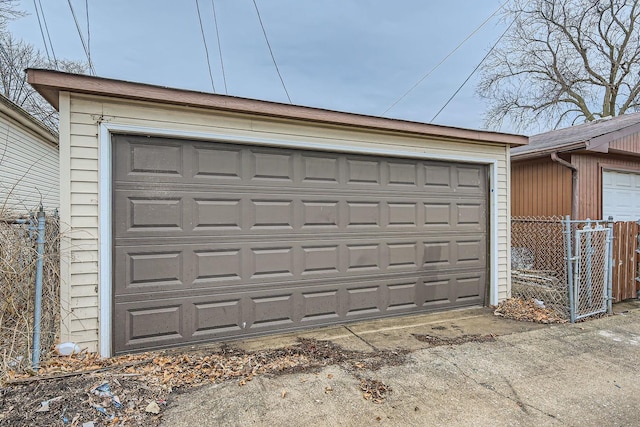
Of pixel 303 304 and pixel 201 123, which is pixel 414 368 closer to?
pixel 303 304

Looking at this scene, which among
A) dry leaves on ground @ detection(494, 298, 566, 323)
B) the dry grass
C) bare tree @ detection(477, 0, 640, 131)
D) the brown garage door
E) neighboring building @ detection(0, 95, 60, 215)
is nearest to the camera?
the dry grass

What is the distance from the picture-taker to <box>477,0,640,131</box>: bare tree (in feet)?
48.3

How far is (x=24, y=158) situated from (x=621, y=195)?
43.4 feet

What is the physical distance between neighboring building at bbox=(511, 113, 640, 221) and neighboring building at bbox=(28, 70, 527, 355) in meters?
1.47

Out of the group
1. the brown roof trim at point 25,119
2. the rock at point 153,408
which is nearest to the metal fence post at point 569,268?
the rock at point 153,408

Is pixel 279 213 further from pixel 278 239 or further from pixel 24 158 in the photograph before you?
pixel 24 158

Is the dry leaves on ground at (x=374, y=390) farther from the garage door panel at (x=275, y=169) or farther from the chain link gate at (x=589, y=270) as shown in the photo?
the chain link gate at (x=589, y=270)

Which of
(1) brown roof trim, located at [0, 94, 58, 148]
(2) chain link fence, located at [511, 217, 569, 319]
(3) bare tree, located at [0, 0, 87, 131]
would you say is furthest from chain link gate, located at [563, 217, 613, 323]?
(3) bare tree, located at [0, 0, 87, 131]

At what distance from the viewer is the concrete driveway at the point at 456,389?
7.91ft

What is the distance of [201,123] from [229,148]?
1.30 feet

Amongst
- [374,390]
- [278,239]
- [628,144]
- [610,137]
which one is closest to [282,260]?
[278,239]

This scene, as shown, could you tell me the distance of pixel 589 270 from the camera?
4.78m

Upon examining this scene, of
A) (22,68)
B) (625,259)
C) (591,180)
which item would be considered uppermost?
(22,68)

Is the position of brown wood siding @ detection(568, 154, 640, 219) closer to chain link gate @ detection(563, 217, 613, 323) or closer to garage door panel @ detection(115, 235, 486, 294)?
chain link gate @ detection(563, 217, 613, 323)
